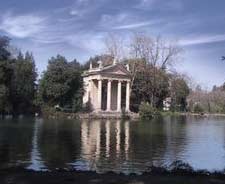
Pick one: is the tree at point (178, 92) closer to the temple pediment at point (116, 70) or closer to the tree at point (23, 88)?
the temple pediment at point (116, 70)

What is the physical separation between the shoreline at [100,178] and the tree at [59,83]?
219ft

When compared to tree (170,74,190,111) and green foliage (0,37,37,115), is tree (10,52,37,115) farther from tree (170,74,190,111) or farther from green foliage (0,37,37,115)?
tree (170,74,190,111)

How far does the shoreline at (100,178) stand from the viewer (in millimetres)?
12055

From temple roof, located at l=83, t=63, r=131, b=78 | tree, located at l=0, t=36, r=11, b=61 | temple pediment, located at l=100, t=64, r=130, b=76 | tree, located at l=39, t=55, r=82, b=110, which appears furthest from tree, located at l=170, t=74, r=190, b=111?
tree, located at l=0, t=36, r=11, b=61

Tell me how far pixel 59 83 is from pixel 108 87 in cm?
1717

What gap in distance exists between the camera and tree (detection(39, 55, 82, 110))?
8069 centimetres

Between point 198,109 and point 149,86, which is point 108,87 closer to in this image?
point 149,86

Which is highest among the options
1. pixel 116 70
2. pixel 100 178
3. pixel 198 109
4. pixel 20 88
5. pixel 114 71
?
pixel 116 70

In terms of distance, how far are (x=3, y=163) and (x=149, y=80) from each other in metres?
79.2

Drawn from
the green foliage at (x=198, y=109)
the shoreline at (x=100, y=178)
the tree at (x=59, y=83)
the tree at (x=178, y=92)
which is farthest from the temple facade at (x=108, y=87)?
the shoreline at (x=100, y=178)

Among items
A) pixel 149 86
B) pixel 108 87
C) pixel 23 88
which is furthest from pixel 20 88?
pixel 149 86

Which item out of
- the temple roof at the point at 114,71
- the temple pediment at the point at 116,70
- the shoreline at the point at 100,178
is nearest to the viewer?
the shoreline at the point at 100,178

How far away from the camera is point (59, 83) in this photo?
81.1 meters

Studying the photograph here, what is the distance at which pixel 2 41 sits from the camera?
6047 cm
